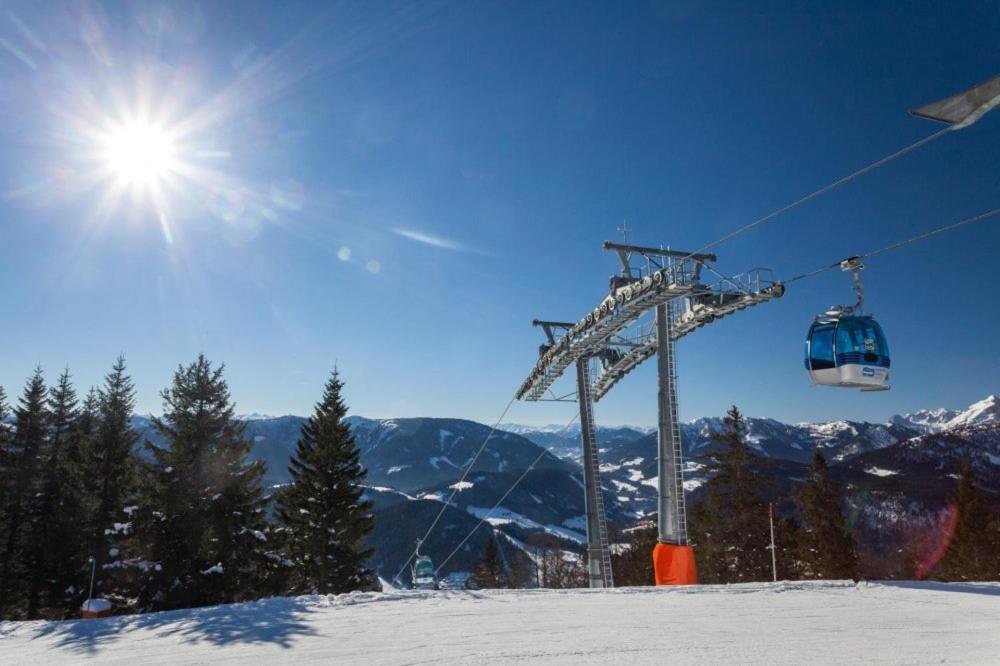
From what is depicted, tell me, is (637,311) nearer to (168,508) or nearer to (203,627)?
(203,627)

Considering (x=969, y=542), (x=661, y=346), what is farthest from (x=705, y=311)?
(x=969, y=542)

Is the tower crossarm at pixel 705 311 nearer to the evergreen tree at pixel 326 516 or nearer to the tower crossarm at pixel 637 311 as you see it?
the tower crossarm at pixel 637 311

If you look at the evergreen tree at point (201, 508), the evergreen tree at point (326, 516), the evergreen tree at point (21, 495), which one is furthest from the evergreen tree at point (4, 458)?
the evergreen tree at point (326, 516)

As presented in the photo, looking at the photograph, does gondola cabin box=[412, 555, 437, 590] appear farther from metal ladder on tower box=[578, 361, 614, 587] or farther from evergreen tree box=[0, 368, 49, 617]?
evergreen tree box=[0, 368, 49, 617]

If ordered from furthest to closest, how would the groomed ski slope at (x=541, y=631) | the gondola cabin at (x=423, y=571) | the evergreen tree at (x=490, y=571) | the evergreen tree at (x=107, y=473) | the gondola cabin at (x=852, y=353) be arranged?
the evergreen tree at (x=490, y=571)
the gondola cabin at (x=423, y=571)
the evergreen tree at (x=107, y=473)
the gondola cabin at (x=852, y=353)
the groomed ski slope at (x=541, y=631)

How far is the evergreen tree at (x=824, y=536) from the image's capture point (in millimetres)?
33219

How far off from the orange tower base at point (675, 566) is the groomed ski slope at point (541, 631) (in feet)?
8.25

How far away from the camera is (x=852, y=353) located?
32.7ft

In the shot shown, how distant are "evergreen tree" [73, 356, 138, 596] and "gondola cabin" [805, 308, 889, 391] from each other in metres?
26.4

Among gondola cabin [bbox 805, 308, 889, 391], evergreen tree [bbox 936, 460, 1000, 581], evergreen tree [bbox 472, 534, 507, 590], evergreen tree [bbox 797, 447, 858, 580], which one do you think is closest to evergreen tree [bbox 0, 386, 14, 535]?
gondola cabin [bbox 805, 308, 889, 391]

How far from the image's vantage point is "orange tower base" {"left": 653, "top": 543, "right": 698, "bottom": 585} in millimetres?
14703

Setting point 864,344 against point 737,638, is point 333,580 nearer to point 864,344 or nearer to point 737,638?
point 737,638

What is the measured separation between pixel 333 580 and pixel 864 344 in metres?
26.1

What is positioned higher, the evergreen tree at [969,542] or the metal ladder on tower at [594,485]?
the metal ladder on tower at [594,485]
